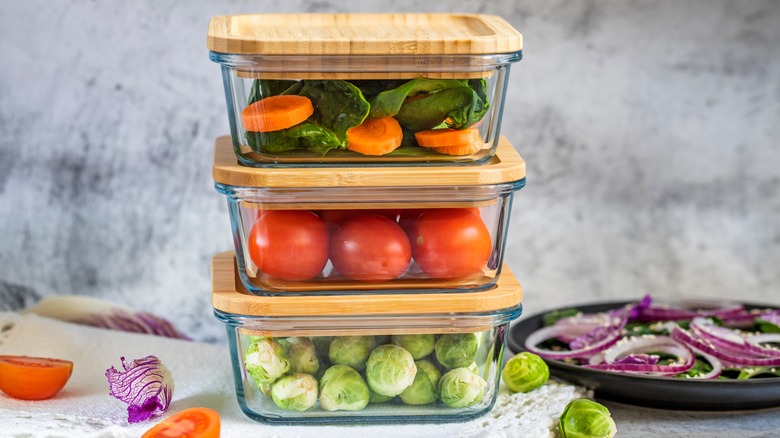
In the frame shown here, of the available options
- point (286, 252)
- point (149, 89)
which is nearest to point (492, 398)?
point (286, 252)

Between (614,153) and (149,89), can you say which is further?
(614,153)

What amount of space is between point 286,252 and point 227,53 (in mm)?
275

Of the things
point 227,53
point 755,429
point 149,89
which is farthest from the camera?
point 149,89

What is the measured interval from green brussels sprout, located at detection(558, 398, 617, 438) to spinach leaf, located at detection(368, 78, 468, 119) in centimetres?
47

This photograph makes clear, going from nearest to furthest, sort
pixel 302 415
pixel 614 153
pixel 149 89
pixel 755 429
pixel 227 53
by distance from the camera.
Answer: pixel 227 53, pixel 302 415, pixel 755 429, pixel 149 89, pixel 614 153

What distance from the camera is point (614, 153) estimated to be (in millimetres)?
2250

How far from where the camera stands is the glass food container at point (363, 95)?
4.36 ft

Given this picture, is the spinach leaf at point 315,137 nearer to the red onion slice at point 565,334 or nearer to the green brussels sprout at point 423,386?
the green brussels sprout at point 423,386

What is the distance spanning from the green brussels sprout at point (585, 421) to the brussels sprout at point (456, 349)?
16 centimetres

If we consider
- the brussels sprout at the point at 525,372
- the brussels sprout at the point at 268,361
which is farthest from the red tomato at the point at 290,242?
the brussels sprout at the point at 525,372

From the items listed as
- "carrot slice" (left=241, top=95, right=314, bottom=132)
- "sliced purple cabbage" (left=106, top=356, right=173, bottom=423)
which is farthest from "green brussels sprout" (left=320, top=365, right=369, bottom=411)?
"carrot slice" (left=241, top=95, right=314, bottom=132)

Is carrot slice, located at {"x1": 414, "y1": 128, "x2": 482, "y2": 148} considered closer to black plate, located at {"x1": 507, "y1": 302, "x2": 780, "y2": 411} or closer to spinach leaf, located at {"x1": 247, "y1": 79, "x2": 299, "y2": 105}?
spinach leaf, located at {"x1": 247, "y1": 79, "x2": 299, "y2": 105}

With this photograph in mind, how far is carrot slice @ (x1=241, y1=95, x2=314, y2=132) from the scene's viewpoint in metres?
1.33

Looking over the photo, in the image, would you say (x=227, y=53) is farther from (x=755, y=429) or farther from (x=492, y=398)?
(x=755, y=429)
